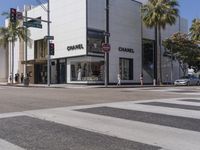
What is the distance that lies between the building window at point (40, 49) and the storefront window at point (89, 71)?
8580 mm

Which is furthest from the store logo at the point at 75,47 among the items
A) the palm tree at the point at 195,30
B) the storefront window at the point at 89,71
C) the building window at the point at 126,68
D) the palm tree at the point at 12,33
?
the palm tree at the point at 195,30

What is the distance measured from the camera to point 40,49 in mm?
53406

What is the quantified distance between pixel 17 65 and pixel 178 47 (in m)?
24.6

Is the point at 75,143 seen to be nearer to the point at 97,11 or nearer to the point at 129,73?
the point at 97,11

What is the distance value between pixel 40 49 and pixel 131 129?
45219 millimetres

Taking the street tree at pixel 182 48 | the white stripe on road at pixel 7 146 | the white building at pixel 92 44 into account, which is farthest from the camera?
the street tree at pixel 182 48

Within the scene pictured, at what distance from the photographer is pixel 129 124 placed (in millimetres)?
10117

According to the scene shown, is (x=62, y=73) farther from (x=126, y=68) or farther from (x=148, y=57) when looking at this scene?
(x=148, y=57)

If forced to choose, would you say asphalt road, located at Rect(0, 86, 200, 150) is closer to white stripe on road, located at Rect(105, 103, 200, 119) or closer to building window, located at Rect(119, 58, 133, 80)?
white stripe on road, located at Rect(105, 103, 200, 119)

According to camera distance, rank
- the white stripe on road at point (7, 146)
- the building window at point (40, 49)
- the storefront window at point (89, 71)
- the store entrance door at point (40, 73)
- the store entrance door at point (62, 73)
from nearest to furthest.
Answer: the white stripe on road at point (7, 146) → the storefront window at point (89, 71) → the store entrance door at point (62, 73) → the building window at point (40, 49) → the store entrance door at point (40, 73)

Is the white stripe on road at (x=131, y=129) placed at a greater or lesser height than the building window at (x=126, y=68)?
lesser

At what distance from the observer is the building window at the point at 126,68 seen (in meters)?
48.2

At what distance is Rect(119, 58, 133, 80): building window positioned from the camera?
48.2m

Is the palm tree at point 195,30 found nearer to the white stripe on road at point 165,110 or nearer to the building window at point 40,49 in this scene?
the building window at point 40,49
